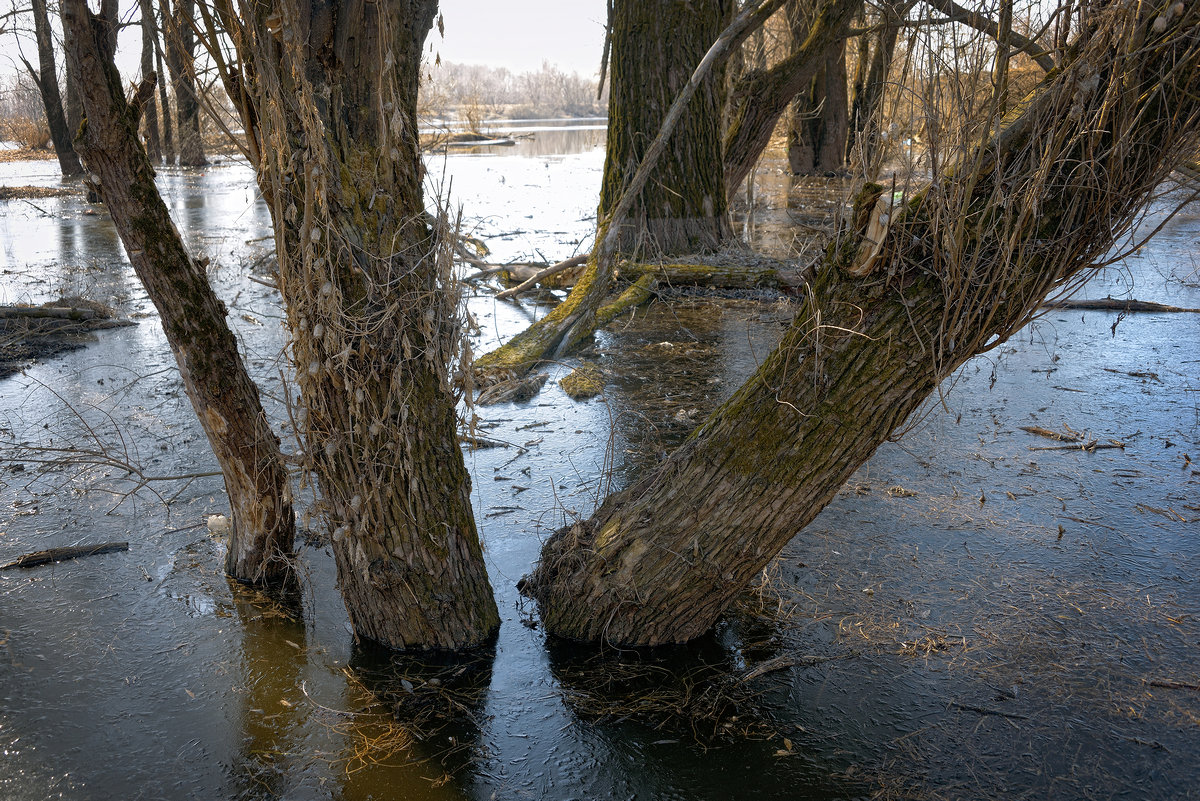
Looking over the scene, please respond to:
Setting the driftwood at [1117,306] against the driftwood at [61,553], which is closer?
the driftwood at [61,553]

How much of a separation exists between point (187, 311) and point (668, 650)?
2.42m

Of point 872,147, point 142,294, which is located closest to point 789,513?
point 872,147

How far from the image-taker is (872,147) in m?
3.06

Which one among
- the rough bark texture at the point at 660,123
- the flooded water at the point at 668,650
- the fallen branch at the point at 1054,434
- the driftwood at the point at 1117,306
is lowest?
the flooded water at the point at 668,650

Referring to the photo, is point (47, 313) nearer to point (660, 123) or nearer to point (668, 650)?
point (660, 123)

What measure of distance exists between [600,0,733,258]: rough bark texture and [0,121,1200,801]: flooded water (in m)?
3.49

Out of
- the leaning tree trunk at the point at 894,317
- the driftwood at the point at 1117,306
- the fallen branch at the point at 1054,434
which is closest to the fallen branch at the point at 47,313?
the leaning tree trunk at the point at 894,317

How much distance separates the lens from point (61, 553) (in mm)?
3994

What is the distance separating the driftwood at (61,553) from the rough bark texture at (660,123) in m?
5.17

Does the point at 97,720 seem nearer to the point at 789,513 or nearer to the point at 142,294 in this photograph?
the point at 789,513

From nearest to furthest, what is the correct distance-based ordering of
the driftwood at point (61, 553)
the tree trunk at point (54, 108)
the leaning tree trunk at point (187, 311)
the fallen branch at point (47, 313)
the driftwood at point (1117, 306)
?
1. the leaning tree trunk at point (187, 311)
2. the driftwood at point (61, 553)
3. the fallen branch at point (47, 313)
4. the driftwood at point (1117, 306)
5. the tree trunk at point (54, 108)

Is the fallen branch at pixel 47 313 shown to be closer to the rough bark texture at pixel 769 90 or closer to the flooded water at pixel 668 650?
the flooded water at pixel 668 650

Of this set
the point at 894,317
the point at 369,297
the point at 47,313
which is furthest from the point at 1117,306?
the point at 47,313

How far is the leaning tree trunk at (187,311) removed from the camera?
10.3ft
